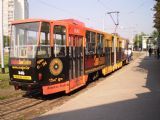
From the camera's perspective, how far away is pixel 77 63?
1420 centimetres

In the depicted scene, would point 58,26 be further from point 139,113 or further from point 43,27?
point 139,113

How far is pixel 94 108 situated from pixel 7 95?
16.2ft

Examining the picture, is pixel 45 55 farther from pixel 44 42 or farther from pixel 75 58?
pixel 75 58

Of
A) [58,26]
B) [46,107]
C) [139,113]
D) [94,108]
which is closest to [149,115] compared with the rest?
[139,113]

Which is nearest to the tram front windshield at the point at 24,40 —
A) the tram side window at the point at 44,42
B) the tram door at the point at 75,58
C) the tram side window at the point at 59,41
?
the tram side window at the point at 44,42

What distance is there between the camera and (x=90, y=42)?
1661 centimetres

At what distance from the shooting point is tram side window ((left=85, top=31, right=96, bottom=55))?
1600 cm

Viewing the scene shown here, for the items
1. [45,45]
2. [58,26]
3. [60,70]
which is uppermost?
[58,26]

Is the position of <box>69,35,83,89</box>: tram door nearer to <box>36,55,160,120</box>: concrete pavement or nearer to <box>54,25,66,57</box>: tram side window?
<box>54,25,66,57</box>: tram side window

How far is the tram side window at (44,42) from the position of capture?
38.8 ft

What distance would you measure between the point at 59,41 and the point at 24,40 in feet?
4.64

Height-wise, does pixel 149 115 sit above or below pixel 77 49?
below

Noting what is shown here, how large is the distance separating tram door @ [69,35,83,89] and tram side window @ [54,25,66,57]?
20.2 inches

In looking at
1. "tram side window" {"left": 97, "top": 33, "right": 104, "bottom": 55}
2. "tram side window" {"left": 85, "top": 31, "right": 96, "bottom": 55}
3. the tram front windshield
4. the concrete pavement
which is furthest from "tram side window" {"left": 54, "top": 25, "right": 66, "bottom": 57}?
"tram side window" {"left": 97, "top": 33, "right": 104, "bottom": 55}
